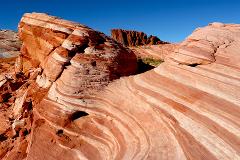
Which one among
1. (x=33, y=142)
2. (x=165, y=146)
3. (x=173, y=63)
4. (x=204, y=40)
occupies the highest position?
(x=204, y=40)

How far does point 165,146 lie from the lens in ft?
36.7

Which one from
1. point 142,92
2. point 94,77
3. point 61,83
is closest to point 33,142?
point 61,83

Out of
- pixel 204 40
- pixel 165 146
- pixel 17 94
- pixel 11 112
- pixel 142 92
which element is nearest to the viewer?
pixel 165 146

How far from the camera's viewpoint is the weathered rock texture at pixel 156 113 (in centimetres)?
1102

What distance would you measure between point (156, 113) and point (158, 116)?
22 cm

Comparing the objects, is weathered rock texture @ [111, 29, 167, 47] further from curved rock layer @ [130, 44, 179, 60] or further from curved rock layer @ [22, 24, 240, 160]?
curved rock layer @ [22, 24, 240, 160]

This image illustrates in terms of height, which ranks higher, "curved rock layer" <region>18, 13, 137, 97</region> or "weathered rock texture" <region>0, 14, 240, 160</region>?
"curved rock layer" <region>18, 13, 137, 97</region>

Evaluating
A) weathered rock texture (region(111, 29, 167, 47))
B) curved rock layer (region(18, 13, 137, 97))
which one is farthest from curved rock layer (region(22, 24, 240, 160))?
weathered rock texture (region(111, 29, 167, 47))

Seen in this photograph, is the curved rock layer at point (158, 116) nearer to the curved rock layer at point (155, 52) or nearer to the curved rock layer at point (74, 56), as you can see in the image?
the curved rock layer at point (74, 56)

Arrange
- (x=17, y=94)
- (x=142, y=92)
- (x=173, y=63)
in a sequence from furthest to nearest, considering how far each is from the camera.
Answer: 1. (x=17, y=94)
2. (x=173, y=63)
3. (x=142, y=92)

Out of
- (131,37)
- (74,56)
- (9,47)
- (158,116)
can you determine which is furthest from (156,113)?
(131,37)

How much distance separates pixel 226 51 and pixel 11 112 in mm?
12362

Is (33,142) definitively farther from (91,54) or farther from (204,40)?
(204,40)

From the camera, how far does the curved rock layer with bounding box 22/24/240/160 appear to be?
1094 centimetres
